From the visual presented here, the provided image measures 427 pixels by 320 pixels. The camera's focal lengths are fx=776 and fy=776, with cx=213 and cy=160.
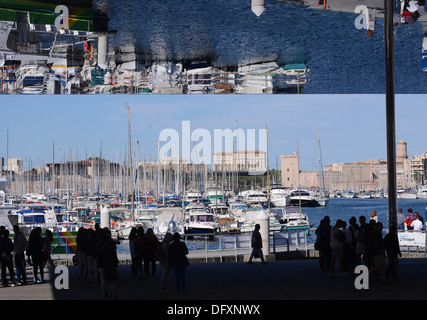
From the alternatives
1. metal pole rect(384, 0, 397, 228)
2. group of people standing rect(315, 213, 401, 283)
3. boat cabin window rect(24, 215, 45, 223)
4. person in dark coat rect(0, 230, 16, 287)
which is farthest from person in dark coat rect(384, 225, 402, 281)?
boat cabin window rect(24, 215, 45, 223)

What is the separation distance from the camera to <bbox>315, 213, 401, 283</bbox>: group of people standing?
18.7 metres

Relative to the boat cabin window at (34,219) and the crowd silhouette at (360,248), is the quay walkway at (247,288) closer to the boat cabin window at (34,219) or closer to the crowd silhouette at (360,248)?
the crowd silhouette at (360,248)

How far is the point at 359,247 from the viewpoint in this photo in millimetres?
20750

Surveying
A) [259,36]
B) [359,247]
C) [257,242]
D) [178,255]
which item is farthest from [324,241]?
[178,255]

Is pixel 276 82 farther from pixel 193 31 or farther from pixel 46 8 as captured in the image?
pixel 46 8

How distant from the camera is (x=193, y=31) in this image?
66.3 ft

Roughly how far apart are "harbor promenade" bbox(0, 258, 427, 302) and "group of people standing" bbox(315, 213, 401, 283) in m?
0.40

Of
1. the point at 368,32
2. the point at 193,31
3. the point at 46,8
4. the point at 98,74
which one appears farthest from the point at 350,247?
the point at 46,8

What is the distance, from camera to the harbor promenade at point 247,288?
55.0 ft

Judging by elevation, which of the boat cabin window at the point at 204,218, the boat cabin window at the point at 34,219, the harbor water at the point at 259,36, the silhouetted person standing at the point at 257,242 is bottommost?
the boat cabin window at the point at 204,218

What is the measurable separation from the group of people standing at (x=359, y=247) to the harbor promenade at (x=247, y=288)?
40cm

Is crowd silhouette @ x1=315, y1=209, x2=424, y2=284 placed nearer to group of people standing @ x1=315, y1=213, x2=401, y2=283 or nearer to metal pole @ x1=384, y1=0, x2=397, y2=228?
group of people standing @ x1=315, y1=213, x2=401, y2=283

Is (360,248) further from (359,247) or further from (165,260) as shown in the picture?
(165,260)

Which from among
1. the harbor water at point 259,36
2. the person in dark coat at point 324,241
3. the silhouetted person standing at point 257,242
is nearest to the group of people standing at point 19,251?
the harbor water at point 259,36
